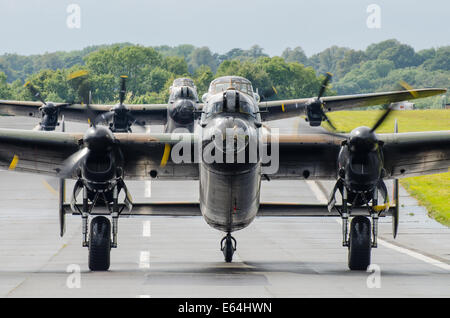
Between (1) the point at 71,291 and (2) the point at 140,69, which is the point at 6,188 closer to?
(1) the point at 71,291

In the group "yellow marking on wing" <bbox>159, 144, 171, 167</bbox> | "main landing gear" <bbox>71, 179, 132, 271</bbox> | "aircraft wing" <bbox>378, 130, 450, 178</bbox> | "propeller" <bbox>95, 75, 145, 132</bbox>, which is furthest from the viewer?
"propeller" <bbox>95, 75, 145, 132</bbox>

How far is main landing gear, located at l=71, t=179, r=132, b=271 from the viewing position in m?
19.8

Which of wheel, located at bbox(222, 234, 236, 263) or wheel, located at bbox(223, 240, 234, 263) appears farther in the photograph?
wheel, located at bbox(223, 240, 234, 263)

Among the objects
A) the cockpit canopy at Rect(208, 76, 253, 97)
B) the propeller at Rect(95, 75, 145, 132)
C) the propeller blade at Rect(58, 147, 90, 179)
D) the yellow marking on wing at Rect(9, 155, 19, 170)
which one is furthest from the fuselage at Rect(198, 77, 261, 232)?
the propeller at Rect(95, 75, 145, 132)

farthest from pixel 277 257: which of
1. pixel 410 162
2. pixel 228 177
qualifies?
pixel 228 177

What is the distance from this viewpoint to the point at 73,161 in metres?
19.6

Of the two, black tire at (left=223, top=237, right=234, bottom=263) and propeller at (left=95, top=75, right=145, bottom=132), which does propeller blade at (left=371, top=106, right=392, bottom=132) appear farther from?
propeller at (left=95, top=75, right=145, bottom=132)

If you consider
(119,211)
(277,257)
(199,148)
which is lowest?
(277,257)

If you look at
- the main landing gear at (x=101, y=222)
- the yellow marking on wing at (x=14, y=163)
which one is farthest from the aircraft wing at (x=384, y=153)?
the yellow marking on wing at (x=14, y=163)

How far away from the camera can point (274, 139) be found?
2038 centimetres

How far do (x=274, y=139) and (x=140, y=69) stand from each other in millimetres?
91171

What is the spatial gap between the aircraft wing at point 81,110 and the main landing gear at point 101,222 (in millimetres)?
34837

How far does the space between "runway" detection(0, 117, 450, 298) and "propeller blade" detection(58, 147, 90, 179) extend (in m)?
2.53

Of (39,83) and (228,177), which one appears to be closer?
(228,177)
